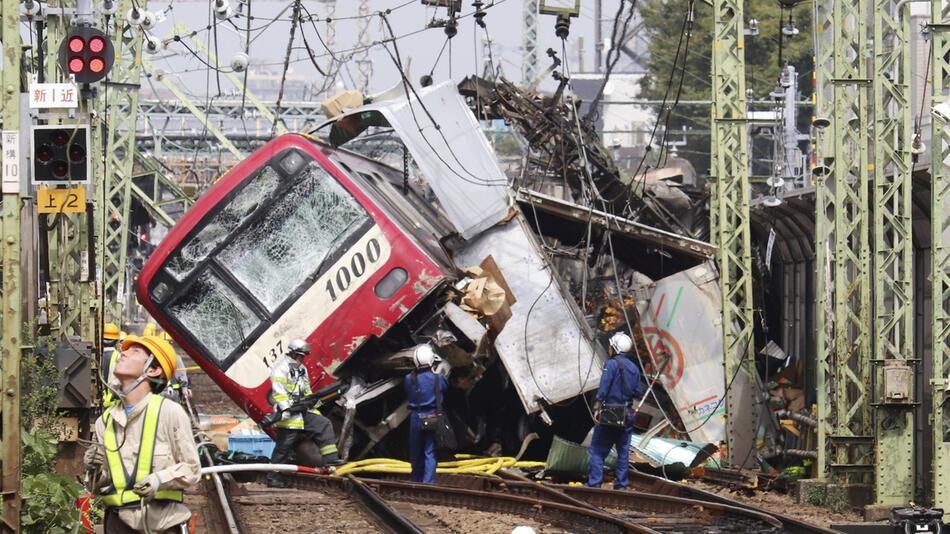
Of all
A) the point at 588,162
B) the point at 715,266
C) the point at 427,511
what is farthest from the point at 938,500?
the point at 588,162

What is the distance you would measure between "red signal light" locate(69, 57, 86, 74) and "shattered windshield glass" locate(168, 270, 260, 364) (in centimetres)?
475

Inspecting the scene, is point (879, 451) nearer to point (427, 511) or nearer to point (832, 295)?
point (832, 295)

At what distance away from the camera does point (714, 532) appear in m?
12.8

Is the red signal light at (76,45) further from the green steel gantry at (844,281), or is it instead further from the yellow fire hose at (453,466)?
the green steel gantry at (844,281)

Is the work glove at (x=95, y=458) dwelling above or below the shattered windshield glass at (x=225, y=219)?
below

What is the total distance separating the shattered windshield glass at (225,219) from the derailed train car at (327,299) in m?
0.01

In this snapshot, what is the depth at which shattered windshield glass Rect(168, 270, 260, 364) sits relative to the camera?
18.6 meters

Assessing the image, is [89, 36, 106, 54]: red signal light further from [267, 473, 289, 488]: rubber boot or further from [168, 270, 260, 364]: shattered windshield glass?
[267, 473, 289, 488]: rubber boot

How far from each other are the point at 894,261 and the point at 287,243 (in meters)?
6.95

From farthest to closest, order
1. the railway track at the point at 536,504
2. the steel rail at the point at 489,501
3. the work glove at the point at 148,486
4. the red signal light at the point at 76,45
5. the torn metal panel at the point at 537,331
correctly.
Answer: the torn metal panel at the point at 537,331, the red signal light at the point at 76,45, the railway track at the point at 536,504, the steel rail at the point at 489,501, the work glove at the point at 148,486

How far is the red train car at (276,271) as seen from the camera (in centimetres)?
1836

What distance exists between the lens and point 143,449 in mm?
7262

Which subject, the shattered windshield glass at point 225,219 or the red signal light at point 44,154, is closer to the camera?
the red signal light at point 44,154

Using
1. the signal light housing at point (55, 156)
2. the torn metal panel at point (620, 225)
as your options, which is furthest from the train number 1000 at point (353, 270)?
the signal light housing at point (55, 156)
